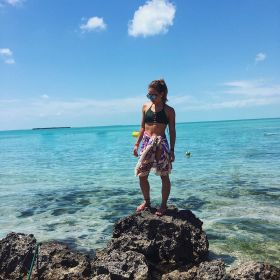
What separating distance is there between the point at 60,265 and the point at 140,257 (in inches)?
48.0

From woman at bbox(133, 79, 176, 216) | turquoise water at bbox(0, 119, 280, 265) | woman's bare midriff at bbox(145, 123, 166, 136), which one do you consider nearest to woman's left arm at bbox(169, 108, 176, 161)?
woman at bbox(133, 79, 176, 216)

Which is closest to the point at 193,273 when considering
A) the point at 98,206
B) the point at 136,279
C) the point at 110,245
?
the point at 136,279

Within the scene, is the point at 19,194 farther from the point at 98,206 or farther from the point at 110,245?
the point at 110,245

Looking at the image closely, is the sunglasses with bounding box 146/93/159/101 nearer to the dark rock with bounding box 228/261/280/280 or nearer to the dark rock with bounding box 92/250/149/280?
the dark rock with bounding box 92/250/149/280

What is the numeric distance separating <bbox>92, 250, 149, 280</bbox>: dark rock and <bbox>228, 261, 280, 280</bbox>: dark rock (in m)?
1.19

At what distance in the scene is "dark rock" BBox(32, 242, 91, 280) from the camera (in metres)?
5.39

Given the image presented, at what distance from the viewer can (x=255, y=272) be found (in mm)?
4816

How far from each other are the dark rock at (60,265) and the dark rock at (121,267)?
213 millimetres

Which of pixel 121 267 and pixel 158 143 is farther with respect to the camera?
pixel 158 143

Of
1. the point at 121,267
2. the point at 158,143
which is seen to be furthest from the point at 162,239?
the point at 158,143

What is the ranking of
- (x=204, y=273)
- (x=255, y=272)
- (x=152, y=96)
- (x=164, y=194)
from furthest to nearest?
(x=164, y=194) → (x=152, y=96) → (x=204, y=273) → (x=255, y=272)

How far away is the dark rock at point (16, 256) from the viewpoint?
5.64m

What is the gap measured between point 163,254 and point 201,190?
6.90 m

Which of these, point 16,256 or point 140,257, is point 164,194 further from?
point 16,256
